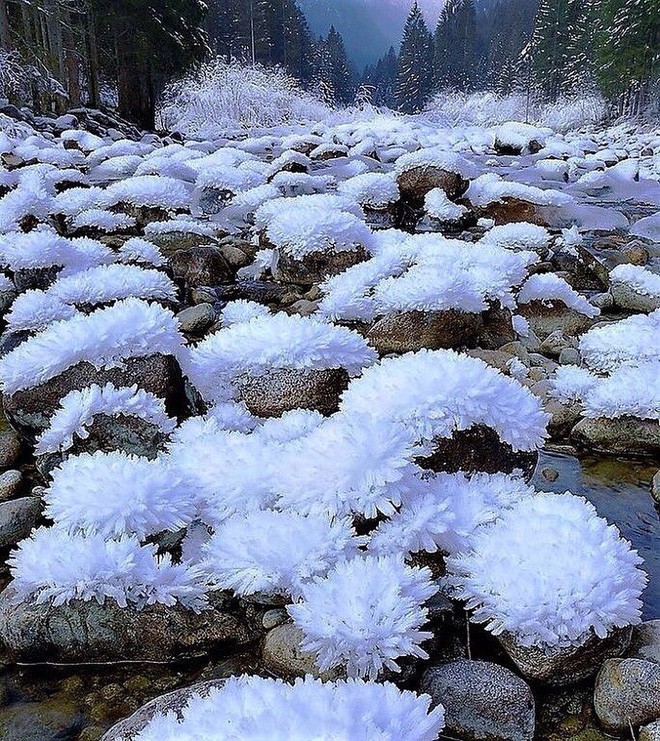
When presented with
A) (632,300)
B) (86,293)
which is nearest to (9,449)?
(86,293)

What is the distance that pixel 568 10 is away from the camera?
31203 millimetres

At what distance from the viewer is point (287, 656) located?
4.90 ft

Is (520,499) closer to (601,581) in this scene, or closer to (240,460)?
(601,581)

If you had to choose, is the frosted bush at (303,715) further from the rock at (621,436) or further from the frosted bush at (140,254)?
the frosted bush at (140,254)

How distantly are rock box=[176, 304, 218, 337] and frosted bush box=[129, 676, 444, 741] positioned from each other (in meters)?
2.57

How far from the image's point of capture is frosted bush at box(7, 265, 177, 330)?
9.79 ft

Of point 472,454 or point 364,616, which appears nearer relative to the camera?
point 364,616

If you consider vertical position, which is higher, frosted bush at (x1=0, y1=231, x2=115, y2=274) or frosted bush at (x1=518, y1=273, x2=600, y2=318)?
frosted bush at (x1=0, y1=231, x2=115, y2=274)

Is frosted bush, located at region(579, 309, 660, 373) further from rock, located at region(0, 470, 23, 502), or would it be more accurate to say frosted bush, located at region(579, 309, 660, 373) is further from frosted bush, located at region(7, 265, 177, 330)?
rock, located at region(0, 470, 23, 502)

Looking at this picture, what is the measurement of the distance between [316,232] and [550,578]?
3.17 metres

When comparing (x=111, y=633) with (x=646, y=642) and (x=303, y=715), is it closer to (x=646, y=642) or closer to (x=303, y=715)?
(x=303, y=715)

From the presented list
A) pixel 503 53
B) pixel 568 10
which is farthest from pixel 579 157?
pixel 503 53

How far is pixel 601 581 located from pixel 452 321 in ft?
5.71

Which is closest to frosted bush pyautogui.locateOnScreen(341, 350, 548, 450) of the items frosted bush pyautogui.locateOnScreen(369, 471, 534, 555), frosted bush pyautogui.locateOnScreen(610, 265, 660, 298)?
frosted bush pyautogui.locateOnScreen(369, 471, 534, 555)
